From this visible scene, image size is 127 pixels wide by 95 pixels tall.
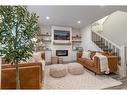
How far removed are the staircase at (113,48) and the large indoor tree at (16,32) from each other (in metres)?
3.50

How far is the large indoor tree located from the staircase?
3504mm

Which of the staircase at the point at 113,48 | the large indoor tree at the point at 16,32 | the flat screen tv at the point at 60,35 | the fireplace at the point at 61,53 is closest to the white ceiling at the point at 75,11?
the staircase at the point at 113,48

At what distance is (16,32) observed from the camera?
218cm

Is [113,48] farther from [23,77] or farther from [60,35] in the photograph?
[23,77]

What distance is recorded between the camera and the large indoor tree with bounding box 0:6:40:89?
207 centimetres

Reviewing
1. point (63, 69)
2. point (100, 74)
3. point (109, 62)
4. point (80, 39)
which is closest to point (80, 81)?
point (63, 69)

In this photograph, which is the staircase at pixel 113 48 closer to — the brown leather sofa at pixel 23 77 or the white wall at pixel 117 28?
the white wall at pixel 117 28

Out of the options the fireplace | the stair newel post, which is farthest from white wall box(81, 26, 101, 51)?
the stair newel post

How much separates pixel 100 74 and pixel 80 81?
107cm

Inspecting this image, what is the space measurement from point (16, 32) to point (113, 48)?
4411mm

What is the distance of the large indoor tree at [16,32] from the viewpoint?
6.79ft

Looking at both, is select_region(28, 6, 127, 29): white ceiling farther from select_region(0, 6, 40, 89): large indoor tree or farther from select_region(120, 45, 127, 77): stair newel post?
select_region(0, 6, 40, 89): large indoor tree
